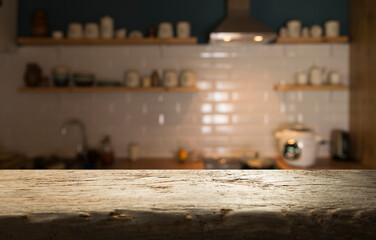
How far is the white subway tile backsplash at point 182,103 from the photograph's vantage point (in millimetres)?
3654

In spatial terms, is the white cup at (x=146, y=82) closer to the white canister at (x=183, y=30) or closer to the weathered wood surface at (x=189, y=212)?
the white canister at (x=183, y=30)

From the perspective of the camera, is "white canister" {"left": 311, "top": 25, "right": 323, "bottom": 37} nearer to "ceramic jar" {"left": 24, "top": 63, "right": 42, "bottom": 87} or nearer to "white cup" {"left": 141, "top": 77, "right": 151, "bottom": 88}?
"white cup" {"left": 141, "top": 77, "right": 151, "bottom": 88}

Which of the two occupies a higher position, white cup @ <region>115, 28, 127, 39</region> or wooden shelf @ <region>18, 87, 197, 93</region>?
white cup @ <region>115, 28, 127, 39</region>

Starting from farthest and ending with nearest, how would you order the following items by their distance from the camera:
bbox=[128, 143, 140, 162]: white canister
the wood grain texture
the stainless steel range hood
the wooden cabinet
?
bbox=[128, 143, 140, 162]: white canister, the wooden cabinet, the wood grain texture, the stainless steel range hood

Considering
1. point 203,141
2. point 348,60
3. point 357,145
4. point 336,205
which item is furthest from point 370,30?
point 336,205

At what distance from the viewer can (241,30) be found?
10.00ft

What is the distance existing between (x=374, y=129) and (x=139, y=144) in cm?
215

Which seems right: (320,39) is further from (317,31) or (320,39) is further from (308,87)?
(308,87)

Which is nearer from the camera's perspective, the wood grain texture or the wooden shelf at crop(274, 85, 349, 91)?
the wood grain texture

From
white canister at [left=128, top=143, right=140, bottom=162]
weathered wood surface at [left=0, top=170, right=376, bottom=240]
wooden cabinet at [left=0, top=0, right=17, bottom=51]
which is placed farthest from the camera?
white canister at [left=128, top=143, right=140, bottom=162]

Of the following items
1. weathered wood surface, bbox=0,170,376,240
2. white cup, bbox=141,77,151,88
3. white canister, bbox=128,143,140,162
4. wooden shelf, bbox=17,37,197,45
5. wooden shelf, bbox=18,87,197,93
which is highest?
wooden shelf, bbox=17,37,197,45

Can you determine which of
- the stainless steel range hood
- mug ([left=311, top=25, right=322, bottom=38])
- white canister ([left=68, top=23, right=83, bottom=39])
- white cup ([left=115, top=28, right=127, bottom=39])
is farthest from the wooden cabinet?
mug ([left=311, top=25, right=322, bottom=38])

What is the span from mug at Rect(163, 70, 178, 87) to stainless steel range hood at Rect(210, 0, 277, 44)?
52cm

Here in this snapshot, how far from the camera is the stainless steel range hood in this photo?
3021 mm
